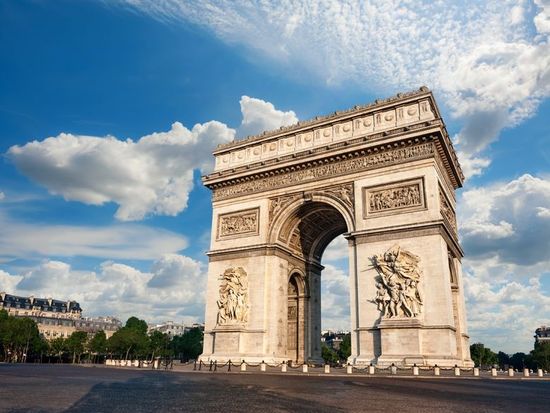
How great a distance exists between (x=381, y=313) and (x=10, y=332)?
62.1 m

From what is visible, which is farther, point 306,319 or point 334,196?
point 306,319

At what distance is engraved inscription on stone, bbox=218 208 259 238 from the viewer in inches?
1131

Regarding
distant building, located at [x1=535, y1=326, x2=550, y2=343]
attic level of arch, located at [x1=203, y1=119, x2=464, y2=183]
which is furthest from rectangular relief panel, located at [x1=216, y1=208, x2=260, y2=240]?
distant building, located at [x1=535, y1=326, x2=550, y2=343]

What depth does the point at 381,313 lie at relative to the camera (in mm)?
22531

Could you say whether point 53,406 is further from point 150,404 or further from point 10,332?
point 10,332

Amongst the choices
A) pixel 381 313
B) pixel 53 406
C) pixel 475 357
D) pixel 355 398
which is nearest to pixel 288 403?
pixel 355 398

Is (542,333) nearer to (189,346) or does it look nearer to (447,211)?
(189,346)

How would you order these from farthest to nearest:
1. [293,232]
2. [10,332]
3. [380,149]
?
[10,332] < [293,232] < [380,149]

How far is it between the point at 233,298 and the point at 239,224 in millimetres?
4750

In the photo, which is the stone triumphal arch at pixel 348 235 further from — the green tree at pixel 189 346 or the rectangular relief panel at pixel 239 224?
the green tree at pixel 189 346

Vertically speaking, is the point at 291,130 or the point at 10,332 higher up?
the point at 291,130

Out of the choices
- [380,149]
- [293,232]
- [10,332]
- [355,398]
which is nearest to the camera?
[355,398]

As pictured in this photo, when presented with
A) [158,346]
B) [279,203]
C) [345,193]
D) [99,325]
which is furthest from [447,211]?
[99,325]

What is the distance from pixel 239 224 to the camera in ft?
96.1
